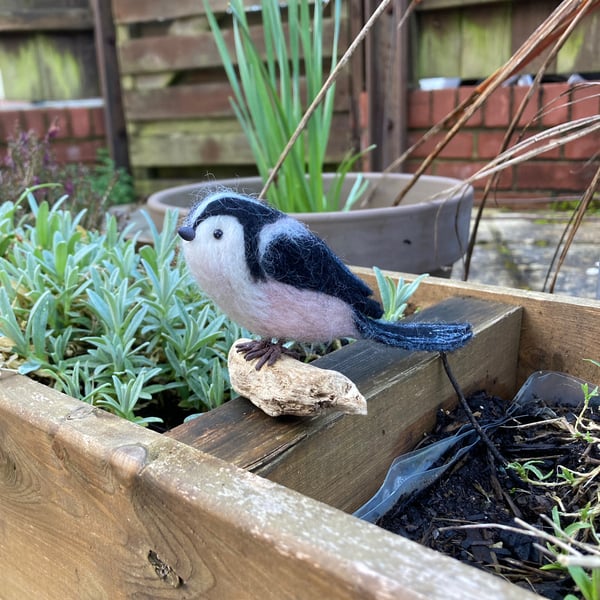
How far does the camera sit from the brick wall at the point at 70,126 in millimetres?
3154

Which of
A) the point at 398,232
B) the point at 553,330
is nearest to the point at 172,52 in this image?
the point at 398,232

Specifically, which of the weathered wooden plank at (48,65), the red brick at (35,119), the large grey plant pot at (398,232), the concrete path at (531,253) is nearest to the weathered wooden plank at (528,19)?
the concrete path at (531,253)

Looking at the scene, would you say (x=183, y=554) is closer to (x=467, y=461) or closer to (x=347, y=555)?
(x=347, y=555)

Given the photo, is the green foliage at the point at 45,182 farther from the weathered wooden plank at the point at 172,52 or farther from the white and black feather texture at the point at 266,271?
the weathered wooden plank at the point at 172,52

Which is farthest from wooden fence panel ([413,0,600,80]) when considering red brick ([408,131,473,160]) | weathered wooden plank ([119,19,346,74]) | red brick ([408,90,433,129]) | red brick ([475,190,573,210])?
weathered wooden plank ([119,19,346,74])

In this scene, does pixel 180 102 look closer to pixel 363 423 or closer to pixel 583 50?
pixel 583 50

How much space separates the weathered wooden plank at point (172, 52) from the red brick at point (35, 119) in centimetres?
54

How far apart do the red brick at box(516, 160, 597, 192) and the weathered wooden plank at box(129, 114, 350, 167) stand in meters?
1.26

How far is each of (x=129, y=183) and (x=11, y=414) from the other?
283cm

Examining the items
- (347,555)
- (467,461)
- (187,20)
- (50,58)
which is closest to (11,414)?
(347,555)

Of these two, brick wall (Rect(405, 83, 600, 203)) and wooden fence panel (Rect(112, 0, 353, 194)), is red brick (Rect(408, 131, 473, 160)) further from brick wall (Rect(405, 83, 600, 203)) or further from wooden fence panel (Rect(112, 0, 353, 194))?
wooden fence panel (Rect(112, 0, 353, 194))

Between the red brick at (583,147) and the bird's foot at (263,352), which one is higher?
the red brick at (583,147)

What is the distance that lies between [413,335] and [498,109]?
2081 millimetres

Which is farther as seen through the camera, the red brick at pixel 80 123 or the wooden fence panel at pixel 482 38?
the red brick at pixel 80 123
